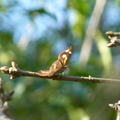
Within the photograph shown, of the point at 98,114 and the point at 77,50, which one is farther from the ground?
the point at 77,50

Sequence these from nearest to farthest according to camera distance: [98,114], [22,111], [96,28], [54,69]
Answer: [54,69] → [98,114] → [22,111] → [96,28]

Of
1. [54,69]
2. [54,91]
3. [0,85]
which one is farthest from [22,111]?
[54,69]

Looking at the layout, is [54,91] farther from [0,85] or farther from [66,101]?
[0,85]

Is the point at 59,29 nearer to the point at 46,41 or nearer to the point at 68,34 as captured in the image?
the point at 68,34

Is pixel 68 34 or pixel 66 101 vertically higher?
pixel 68 34

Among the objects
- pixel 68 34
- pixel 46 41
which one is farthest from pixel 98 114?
pixel 46 41

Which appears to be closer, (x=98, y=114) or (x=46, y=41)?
(x=98, y=114)

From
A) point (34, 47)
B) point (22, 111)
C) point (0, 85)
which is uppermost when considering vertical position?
point (34, 47)

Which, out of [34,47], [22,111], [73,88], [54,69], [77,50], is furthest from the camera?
[34,47]

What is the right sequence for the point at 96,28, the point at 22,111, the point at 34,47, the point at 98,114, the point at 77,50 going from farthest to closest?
1. the point at 34,47
2. the point at 77,50
3. the point at 96,28
4. the point at 22,111
5. the point at 98,114
